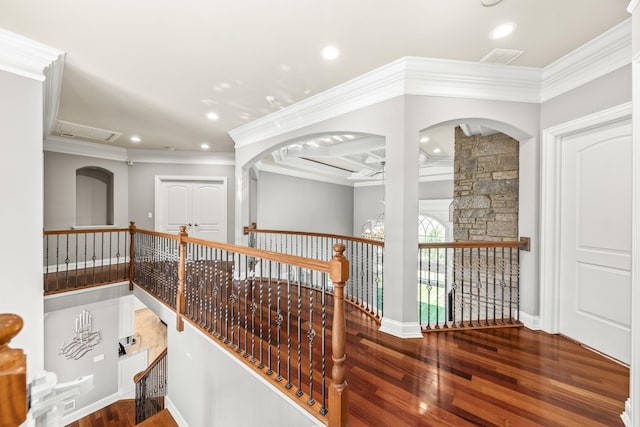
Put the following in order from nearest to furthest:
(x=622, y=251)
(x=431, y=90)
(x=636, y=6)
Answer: (x=636, y=6)
(x=622, y=251)
(x=431, y=90)

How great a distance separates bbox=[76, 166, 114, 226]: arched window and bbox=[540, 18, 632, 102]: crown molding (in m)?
7.67

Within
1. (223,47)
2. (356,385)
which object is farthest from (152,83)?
(356,385)

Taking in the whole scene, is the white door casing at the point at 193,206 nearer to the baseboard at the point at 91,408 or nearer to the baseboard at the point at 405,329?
the baseboard at the point at 91,408

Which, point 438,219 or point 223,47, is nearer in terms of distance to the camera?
point 223,47

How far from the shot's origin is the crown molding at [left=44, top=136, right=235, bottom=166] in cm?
526

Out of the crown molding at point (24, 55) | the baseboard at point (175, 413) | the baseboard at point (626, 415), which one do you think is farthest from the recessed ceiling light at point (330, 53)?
the baseboard at point (175, 413)

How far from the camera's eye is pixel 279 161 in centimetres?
666

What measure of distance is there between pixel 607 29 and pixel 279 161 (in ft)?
18.2

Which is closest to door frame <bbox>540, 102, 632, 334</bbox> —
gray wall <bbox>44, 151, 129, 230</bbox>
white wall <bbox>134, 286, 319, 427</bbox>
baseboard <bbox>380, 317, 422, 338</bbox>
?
baseboard <bbox>380, 317, 422, 338</bbox>

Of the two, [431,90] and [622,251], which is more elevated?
[431,90]

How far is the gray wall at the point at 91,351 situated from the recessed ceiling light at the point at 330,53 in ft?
17.1

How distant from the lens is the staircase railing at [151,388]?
5320 millimetres

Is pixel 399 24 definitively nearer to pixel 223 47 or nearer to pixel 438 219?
pixel 223 47

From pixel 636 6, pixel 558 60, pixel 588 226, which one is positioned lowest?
pixel 588 226
